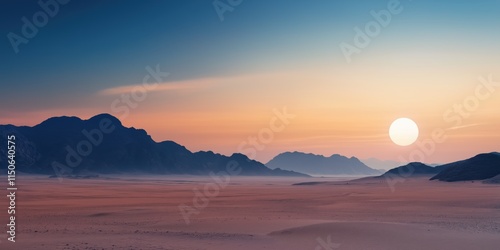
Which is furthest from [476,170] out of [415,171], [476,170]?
[415,171]

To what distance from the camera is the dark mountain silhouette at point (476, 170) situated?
318ft

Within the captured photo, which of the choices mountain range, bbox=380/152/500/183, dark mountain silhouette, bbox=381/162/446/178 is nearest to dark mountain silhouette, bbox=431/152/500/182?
mountain range, bbox=380/152/500/183

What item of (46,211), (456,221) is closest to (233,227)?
(456,221)

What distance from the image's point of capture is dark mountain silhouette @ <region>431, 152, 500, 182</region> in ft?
318

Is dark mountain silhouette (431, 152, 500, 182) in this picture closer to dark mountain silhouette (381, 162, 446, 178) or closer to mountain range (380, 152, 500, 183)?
mountain range (380, 152, 500, 183)

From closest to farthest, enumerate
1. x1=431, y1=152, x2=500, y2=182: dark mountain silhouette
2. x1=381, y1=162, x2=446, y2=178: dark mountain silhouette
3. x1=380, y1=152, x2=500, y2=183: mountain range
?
1. x1=380, y1=152, x2=500, y2=183: mountain range
2. x1=431, y1=152, x2=500, y2=182: dark mountain silhouette
3. x1=381, y1=162, x2=446, y2=178: dark mountain silhouette

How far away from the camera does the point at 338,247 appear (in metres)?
20.0

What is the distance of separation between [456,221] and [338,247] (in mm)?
12641

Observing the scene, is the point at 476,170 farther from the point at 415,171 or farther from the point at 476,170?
the point at 415,171

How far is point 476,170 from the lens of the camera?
99875 mm

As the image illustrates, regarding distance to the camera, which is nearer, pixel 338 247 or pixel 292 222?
pixel 338 247

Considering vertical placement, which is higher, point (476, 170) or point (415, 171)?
point (415, 171)

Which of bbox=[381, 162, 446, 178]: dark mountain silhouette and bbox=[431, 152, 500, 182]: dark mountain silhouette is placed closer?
bbox=[431, 152, 500, 182]: dark mountain silhouette

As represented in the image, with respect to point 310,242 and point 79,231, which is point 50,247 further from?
point 310,242
